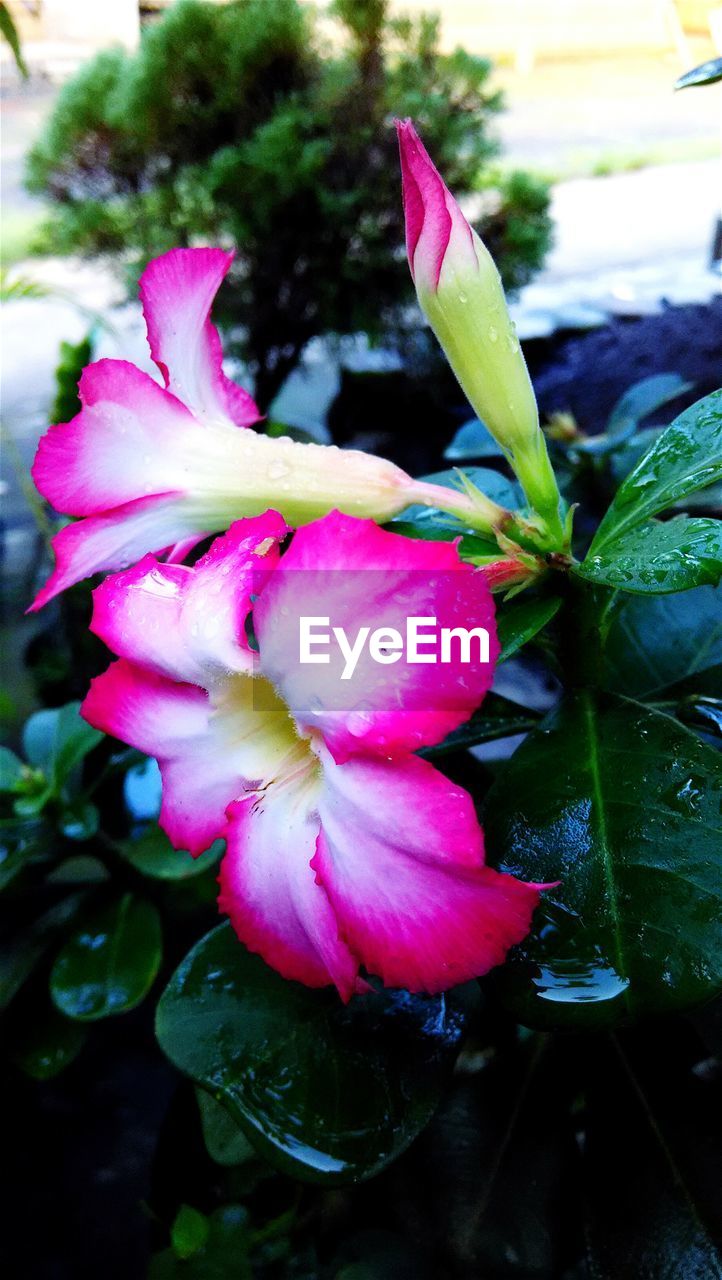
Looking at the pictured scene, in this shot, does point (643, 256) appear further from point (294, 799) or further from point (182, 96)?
point (294, 799)

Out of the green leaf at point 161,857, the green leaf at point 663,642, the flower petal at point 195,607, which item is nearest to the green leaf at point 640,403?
the green leaf at point 663,642

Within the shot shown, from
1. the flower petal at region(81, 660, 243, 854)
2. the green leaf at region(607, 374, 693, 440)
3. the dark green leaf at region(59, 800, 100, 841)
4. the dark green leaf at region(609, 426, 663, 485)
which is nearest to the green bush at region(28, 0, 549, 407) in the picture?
the green leaf at region(607, 374, 693, 440)

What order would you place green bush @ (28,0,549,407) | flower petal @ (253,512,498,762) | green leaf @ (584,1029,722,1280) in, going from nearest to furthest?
1. flower petal @ (253,512,498,762)
2. green leaf @ (584,1029,722,1280)
3. green bush @ (28,0,549,407)

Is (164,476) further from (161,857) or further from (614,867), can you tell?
(161,857)

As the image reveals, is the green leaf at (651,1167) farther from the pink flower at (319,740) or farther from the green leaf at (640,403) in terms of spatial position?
the green leaf at (640,403)

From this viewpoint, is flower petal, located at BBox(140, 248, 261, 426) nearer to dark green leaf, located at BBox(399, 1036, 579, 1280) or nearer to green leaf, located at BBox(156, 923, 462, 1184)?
green leaf, located at BBox(156, 923, 462, 1184)

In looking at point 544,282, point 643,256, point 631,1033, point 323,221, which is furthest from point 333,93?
point 631,1033
